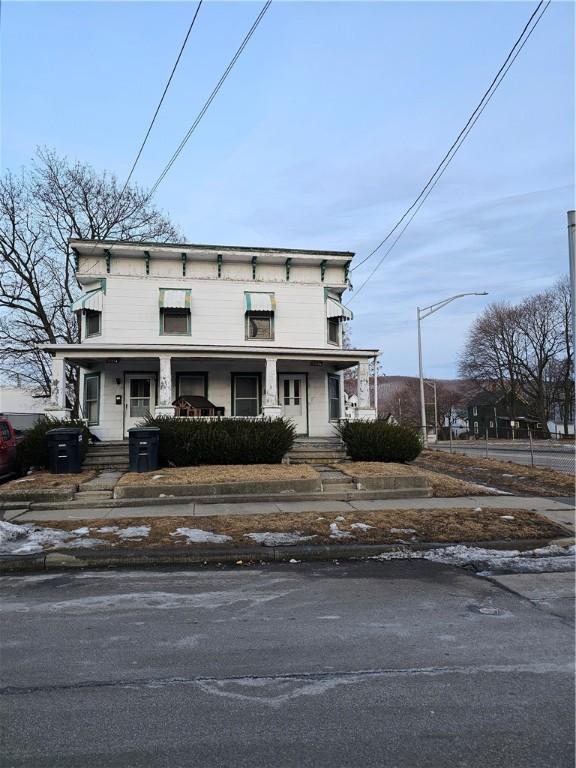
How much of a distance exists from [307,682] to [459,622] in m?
1.91

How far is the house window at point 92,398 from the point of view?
1898 cm

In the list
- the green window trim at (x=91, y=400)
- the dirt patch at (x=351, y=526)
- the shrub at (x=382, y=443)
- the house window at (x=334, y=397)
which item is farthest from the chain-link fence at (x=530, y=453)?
the green window trim at (x=91, y=400)

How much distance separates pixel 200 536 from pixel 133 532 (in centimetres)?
108

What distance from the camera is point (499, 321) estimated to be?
60562 millimetres

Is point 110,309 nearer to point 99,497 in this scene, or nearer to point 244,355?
point 244,355

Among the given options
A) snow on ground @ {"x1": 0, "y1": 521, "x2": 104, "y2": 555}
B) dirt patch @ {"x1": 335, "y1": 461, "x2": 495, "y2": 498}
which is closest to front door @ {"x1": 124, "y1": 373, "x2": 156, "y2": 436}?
dirt patch @ {"x1": 335, "y1": 461, "x2": 495, "y2": 498}

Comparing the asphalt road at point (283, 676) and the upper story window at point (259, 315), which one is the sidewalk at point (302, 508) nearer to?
the asphalt road at point (283, 676)

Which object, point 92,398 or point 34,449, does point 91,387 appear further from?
point 34,449

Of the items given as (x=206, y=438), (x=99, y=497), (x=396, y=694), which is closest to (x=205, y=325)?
(x=206, y=438)

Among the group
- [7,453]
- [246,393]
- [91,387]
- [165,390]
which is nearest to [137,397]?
[91,387]

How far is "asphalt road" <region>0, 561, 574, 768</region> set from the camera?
3002 mm

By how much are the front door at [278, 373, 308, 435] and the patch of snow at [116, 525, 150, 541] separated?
11.3 meters

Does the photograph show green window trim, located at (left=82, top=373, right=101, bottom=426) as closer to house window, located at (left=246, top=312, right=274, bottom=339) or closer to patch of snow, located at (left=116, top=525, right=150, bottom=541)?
house window, located at (left=246, top=312, right=274, bottom=339)

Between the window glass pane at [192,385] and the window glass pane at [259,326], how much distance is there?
2.41 m
